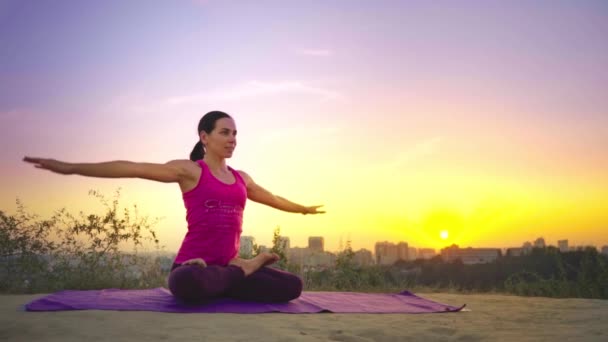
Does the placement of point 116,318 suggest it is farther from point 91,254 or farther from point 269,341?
point 91,254

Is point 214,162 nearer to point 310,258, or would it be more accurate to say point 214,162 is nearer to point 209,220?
point 209,220

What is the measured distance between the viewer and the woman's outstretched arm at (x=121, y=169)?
340 cm

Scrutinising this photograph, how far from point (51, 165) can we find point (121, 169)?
1.60 ft

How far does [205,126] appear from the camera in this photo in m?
4.48

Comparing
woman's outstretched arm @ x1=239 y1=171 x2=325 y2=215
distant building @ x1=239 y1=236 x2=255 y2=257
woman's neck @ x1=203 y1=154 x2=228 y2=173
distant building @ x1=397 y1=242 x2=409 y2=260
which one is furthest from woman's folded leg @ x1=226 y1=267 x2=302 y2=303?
distant building @ x1=397 y1=242 x2=409 y2=260

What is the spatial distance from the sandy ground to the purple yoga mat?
167 millimetres

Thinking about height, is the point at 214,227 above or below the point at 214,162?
below

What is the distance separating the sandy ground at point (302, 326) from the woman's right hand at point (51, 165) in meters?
0.97

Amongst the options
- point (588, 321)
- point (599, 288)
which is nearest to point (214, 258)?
point (588, 321)

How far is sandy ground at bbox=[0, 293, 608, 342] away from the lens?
286cm

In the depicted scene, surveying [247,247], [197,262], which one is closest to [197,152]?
[197,262]

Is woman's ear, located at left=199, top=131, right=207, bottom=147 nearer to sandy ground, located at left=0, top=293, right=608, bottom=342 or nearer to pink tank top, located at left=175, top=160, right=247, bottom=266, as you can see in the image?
pink tank top, located at left=175, top=160, right=247, bottom=266

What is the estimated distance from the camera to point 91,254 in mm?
6707

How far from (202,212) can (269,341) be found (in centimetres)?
174
